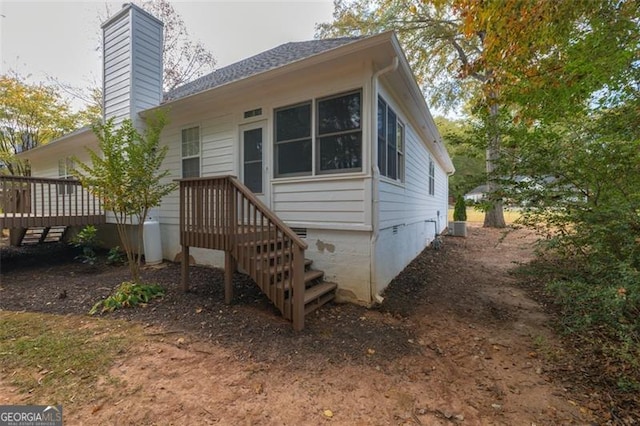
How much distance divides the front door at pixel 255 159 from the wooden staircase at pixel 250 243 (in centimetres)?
123

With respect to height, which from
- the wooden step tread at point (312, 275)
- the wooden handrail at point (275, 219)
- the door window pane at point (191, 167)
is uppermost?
the door window pane at point (191, 167)

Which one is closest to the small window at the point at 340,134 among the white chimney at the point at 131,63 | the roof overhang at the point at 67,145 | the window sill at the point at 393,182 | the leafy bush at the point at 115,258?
the window sill at the point at 393,182

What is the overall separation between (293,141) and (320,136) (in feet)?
1.83

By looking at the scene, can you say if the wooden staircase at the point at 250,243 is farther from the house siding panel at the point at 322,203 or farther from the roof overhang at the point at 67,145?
the roof overhang at the point at 67,145

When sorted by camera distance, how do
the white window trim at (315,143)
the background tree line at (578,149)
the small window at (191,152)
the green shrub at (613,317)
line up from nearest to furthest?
the green shrub at (613,317)
the background tree line at (578,149)
the white window trim at (315,143)
the small window at (191,152)

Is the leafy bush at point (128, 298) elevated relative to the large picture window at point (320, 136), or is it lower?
lower

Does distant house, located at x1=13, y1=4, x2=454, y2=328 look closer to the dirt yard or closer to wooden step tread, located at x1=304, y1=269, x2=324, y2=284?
wooden step tread, located at x1=304, y1=269, x2=324, y2=284

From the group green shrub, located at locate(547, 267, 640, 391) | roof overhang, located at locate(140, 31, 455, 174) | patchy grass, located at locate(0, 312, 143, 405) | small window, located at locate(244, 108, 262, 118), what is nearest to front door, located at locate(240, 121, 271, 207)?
small window, located at locate(244, 108, 262, 118)

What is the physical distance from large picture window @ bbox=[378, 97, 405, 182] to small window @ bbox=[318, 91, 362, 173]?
446 millimetres

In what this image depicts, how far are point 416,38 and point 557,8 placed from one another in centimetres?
1087

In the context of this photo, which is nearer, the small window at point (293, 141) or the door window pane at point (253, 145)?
the small window at point (293, 141)

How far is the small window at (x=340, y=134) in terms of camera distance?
172 inches

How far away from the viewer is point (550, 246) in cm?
318

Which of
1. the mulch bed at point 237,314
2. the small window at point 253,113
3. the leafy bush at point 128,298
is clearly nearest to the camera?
the mulch bed at point 237,314
